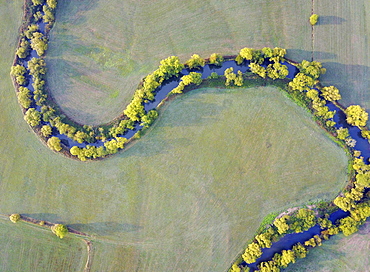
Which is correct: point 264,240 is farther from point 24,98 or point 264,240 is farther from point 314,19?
point 24,98

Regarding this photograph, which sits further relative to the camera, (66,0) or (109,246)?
(66,0)

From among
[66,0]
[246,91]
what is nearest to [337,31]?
[246,91]

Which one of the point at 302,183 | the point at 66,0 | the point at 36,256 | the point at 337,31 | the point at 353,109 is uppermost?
the point at 66,0

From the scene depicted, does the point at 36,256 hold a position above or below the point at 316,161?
below

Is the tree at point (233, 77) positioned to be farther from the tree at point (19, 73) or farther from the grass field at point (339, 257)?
the tree at point (19, 73)

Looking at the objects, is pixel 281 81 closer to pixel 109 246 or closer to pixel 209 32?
pixel 209 32
